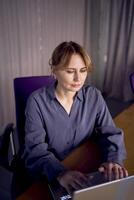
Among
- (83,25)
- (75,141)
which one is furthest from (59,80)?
(83,25)

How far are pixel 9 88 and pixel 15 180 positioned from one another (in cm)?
161

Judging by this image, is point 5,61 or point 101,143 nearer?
point 101,143

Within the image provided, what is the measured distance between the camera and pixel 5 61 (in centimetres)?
265

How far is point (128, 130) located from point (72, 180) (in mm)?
628

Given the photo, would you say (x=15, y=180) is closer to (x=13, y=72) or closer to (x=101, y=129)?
(x=101, y=129)

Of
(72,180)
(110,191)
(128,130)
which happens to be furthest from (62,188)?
(128,130)

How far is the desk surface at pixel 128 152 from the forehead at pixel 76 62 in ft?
1.59

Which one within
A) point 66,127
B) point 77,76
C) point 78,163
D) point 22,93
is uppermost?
point 77,76

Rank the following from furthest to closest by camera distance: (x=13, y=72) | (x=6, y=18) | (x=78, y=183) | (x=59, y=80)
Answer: (x=13, y=72)
(x=6, y=18)
(x=59, y=80)
(x=78, y=183)

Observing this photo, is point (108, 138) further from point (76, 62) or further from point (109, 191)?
point (109, 191)

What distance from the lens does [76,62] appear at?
119 cm

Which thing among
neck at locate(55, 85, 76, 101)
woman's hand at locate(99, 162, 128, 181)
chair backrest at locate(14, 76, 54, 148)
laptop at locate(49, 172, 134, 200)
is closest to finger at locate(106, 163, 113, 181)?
woman's hand at locate(99, 162, 128, 181)

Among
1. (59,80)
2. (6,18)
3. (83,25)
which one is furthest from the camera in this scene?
(83,25)

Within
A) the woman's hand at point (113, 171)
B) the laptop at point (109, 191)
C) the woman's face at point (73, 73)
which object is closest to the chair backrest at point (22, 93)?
the woman's face at point (73, 73)
